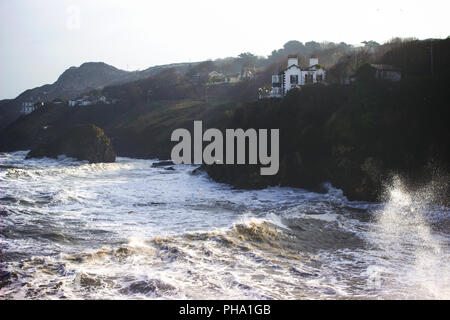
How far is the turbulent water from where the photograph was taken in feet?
42.1

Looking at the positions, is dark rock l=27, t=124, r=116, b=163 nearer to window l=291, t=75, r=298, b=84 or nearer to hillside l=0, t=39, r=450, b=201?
hillside l=0, t=39, r=450, b=201

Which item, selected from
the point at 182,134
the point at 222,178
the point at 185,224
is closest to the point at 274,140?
the point at 222,178

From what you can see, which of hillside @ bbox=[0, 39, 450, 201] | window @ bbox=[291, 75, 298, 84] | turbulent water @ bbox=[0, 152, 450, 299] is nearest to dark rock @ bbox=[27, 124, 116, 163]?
hillside @ bbox=[0, 39, 450, 201]

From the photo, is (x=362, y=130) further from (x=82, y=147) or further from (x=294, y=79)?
(x=82, y=147)

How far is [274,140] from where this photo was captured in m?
38.0

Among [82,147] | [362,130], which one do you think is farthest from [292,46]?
[362,130]

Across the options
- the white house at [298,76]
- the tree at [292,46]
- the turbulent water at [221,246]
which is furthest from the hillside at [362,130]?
the tree at [292,46]

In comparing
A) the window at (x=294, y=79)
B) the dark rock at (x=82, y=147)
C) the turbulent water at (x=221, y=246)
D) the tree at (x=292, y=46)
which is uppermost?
the tree at (x=292, y=46)

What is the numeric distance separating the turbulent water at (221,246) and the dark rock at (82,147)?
31419 mm

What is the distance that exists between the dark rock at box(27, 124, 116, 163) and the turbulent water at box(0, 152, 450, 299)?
31419mm

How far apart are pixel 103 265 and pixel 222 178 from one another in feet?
83.4

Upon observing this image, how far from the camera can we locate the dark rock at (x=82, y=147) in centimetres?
6200

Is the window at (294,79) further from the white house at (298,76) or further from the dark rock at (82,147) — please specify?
the dark rock at (82,147)
